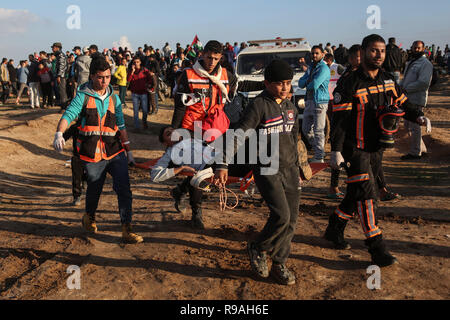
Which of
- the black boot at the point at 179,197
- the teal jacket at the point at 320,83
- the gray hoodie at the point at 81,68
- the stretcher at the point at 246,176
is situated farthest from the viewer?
the gray hoodie at the point at 81,68

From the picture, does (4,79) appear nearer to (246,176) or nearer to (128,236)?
(128,236)

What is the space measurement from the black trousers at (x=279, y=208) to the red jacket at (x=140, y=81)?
35.0 ft

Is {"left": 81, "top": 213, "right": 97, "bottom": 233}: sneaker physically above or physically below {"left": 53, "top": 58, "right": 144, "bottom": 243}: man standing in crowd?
below

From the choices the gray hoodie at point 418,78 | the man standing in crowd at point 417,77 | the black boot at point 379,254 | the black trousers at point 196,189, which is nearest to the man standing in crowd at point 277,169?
the black trousers at point 196,189

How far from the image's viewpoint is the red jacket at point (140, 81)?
1423cm

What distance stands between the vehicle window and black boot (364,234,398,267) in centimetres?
849

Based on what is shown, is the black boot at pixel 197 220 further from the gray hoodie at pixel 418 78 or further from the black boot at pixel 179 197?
the gray hoodie at pixel 418 78

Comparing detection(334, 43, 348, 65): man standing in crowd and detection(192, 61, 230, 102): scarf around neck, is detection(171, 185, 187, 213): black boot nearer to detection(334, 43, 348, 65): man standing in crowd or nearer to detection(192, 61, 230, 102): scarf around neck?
detection(192, 61, 230, 102): scarf around neck

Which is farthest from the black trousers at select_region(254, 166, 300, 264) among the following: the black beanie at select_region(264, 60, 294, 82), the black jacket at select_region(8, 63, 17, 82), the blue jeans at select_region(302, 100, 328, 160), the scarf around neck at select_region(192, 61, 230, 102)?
the black jacket at select_region(8, 63, 17, 82)

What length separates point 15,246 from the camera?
18.3 feet

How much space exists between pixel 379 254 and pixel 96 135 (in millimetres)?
3431

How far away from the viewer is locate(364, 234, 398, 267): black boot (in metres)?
4.51

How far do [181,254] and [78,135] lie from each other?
1.89m
